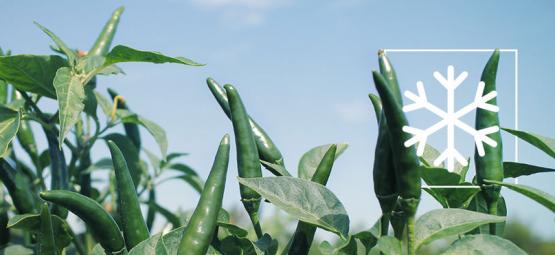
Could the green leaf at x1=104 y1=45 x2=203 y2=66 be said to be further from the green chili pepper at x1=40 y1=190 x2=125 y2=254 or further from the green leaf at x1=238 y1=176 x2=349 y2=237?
the green leaf at x1=238 y1=176 x2=349 y2=237

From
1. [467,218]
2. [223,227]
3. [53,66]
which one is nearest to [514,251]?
[467,218]

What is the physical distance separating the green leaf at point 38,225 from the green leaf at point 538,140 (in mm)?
869

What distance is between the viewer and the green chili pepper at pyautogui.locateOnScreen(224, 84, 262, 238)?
3.72ft

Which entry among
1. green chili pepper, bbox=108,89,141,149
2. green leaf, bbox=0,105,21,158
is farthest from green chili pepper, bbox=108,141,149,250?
green chili pepper, bbox=108,89,141,149

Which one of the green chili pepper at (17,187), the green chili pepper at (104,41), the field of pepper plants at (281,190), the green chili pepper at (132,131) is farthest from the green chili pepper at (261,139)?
the green chili pepper at (132,131)

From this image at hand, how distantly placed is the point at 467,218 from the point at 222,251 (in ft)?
1.27

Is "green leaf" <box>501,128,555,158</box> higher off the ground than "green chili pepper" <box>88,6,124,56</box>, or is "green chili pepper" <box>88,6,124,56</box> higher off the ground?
"green chili pepper" <box>88,6,124,56</box>

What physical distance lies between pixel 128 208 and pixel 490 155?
57cm

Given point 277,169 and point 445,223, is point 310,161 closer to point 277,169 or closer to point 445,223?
point 277,169

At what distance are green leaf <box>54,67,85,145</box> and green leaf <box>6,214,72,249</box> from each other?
0.59 ft

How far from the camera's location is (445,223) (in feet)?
3.12

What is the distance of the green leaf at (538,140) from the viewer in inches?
42.1

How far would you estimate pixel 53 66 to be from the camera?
159cm

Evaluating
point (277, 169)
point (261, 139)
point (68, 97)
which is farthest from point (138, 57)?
point (277, 169)
